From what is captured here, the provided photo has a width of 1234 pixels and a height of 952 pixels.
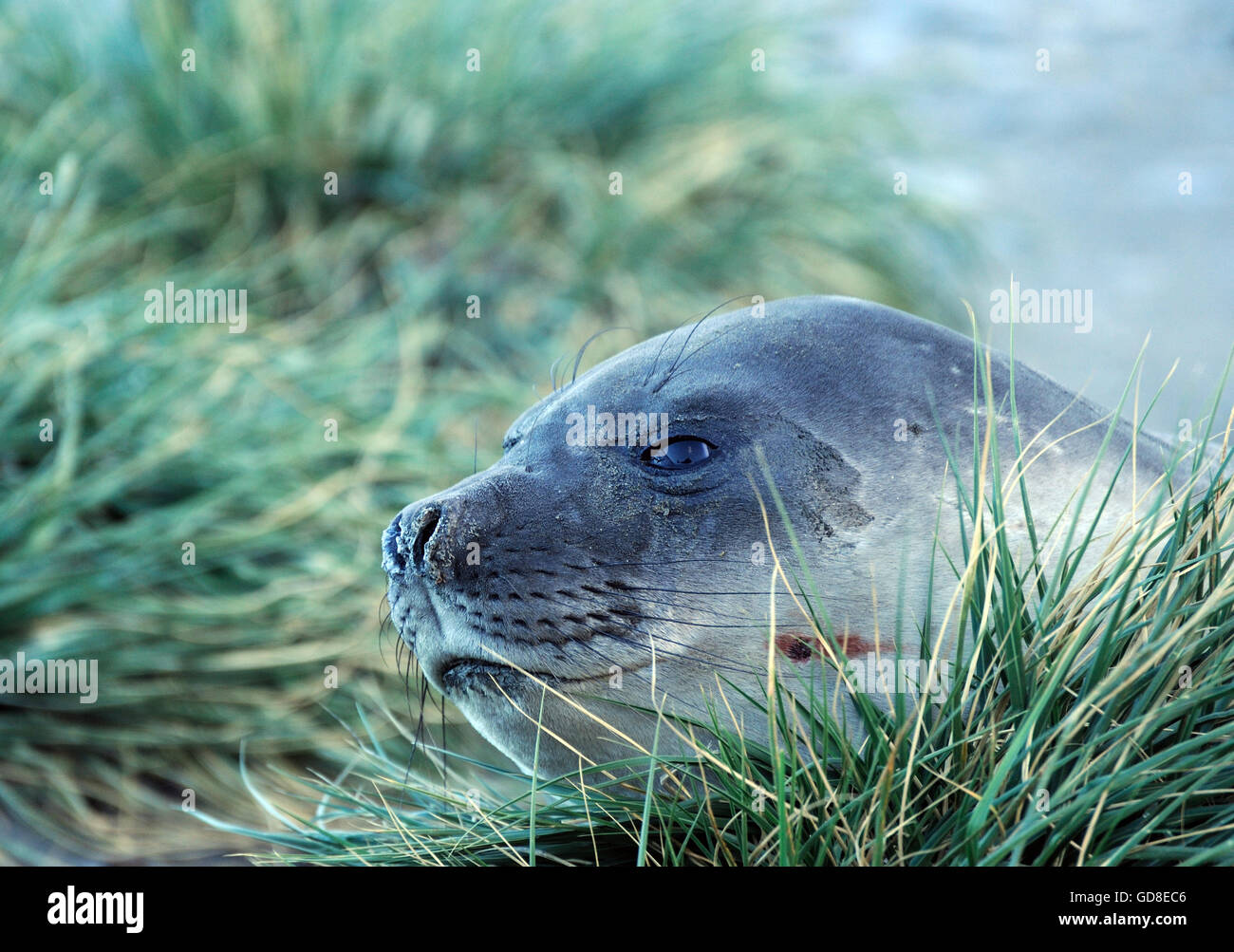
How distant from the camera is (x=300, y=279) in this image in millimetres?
4797

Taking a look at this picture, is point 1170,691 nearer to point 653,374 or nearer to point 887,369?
point 887,369

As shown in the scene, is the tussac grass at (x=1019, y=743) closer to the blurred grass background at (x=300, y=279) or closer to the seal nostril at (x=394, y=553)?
the seal nostril at (x=394, y=553)

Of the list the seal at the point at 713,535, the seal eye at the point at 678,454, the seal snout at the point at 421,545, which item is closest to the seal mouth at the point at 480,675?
A: the seal at the point at 713,535

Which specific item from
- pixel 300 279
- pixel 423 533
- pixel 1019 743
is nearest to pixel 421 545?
pixel 423 533

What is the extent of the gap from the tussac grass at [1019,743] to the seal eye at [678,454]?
11cm

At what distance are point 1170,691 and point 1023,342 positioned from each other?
4.31 meters

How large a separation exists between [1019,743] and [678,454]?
57 cm

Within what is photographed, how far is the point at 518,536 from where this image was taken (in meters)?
1.56

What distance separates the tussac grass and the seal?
34mm

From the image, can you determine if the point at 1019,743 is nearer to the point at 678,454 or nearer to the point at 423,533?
the point at 678,454

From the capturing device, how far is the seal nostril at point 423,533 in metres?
1.55

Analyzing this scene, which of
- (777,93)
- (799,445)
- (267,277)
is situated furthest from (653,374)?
(777,93)

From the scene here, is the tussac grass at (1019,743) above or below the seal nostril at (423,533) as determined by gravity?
below

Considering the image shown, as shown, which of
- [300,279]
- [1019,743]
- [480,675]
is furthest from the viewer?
[300,279]
